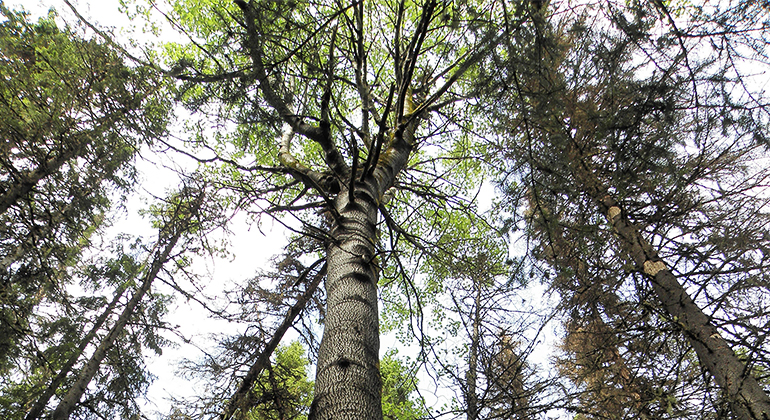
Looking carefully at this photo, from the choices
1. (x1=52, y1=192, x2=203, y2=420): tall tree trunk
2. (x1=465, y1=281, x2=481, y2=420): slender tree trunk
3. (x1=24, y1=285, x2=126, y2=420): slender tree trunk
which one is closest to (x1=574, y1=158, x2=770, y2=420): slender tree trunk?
(x1=465, y1=281, x2=481, y2=420): slender tree trunk

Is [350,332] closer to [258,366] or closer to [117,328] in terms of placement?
[258,366]

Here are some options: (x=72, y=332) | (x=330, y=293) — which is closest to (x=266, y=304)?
(x=330, y=293)

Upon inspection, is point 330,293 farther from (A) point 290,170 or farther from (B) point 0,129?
(B) point 0,129

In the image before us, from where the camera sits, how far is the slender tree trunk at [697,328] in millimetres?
3076

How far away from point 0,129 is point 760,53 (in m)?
7.85

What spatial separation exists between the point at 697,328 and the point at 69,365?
33.6 ft

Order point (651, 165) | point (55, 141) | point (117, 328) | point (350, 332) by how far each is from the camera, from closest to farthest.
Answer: point (350, 332), point (651, 165), point (55, 141), point (117, 328)

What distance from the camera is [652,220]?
4883 millimetres

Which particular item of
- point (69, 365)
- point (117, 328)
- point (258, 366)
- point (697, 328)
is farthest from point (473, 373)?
point (69, 365)

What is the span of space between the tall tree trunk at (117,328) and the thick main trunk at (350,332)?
3.63 metres

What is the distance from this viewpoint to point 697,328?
3.84 metres

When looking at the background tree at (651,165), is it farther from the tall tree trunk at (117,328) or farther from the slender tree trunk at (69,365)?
the slender tree trunk at (69,365)

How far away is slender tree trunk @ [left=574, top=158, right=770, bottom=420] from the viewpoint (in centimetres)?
308

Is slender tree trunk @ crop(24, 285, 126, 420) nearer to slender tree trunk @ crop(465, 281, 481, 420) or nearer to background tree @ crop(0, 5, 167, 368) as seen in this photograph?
background tree @ crop(0, 5, 167, 368)
